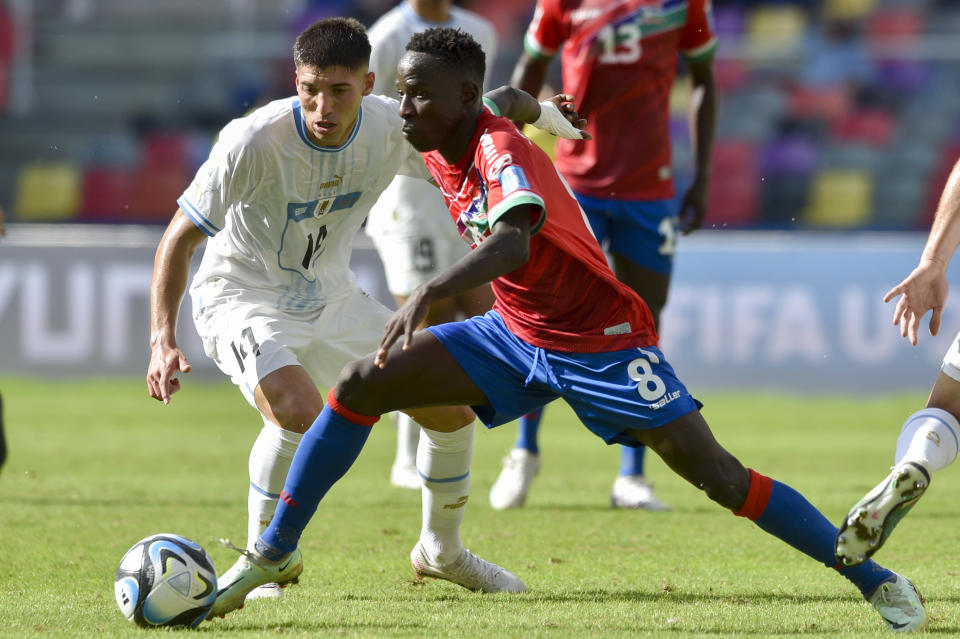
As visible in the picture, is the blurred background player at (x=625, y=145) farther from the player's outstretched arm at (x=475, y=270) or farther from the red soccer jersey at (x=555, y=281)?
the player's outstretched arm at (x=475, y=270)

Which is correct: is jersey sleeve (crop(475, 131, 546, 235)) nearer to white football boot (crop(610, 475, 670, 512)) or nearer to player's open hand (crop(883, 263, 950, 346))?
player's open hand (crop(883, 263, 950, 346))

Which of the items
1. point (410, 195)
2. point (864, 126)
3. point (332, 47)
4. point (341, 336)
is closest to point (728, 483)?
point (341, 336)

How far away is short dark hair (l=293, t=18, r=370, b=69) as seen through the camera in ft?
13.8

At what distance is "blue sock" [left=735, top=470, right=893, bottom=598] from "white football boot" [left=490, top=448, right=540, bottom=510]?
260 cm

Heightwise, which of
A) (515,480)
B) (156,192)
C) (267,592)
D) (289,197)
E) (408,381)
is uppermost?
(289,197)

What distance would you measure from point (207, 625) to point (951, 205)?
2476 millimetres

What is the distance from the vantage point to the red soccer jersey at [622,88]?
622 cm

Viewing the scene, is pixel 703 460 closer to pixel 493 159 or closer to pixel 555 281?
pixel 555 281

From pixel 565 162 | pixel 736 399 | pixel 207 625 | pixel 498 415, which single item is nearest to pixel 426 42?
pixel 498 415

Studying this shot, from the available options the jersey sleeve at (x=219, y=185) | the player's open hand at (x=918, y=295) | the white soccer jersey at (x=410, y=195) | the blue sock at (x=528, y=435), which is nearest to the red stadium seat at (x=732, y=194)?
the white soccer jersey at (x=410, y=195)

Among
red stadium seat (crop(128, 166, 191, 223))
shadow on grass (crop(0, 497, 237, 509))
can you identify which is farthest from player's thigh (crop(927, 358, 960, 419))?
red stadium seat (crop(128, 166, 191, 223))

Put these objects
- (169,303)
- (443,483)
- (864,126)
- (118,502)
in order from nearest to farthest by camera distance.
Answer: (169,303) → (443,483) → (118,502) → (864,126)

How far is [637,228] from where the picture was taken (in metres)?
6.22

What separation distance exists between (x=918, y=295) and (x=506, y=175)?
1178 mm
